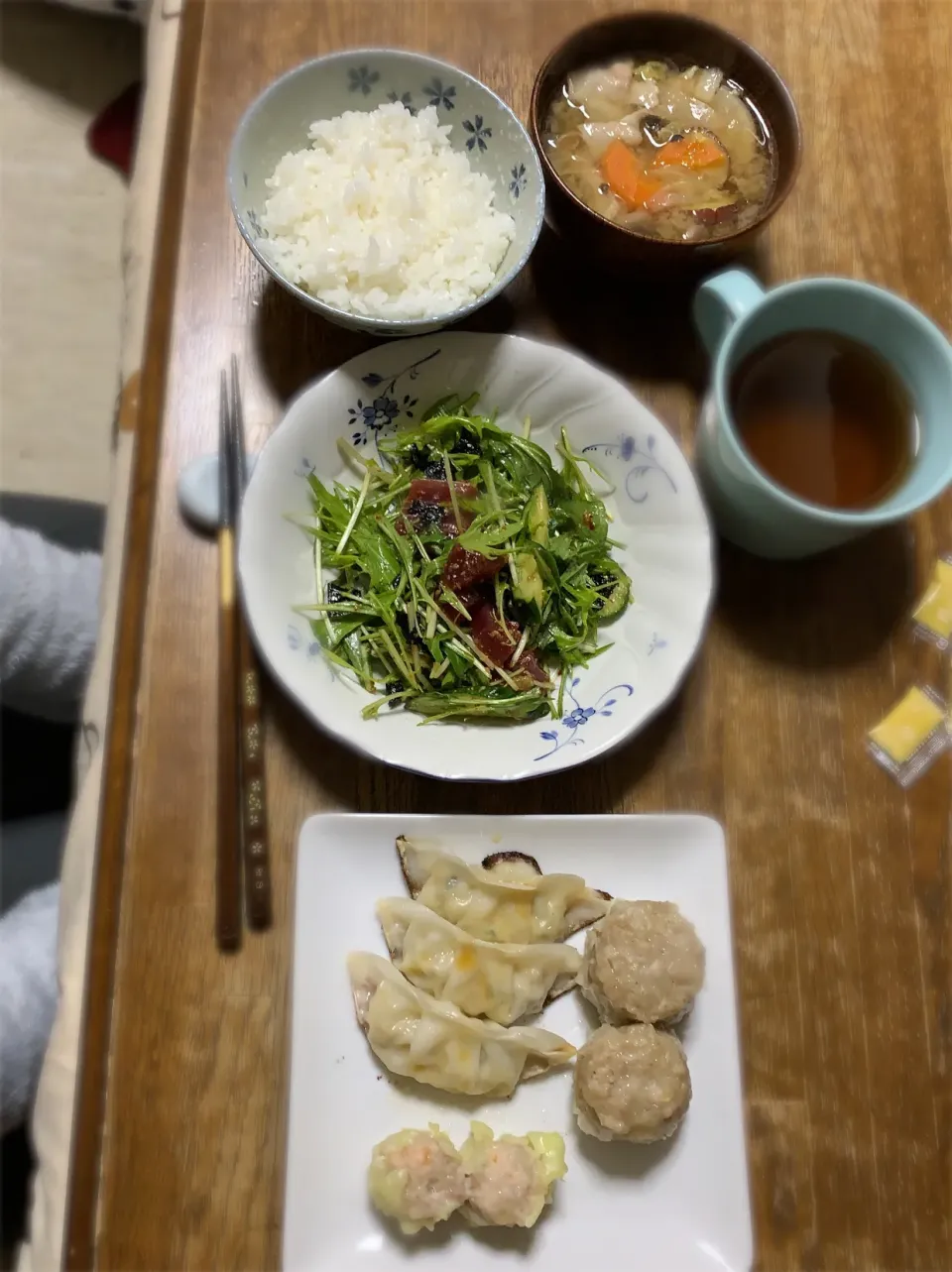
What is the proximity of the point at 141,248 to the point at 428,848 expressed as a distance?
2.75 feet

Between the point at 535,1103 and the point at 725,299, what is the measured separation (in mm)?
843

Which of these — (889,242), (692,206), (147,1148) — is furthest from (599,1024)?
(889,242)

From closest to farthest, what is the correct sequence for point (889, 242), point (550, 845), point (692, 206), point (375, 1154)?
point (375, 1154)
point (550, 845)
point (692, 206)
point (889, 242)

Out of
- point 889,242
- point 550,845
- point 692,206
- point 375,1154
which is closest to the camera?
point 375,1154

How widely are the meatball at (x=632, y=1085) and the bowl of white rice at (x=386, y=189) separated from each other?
76cm

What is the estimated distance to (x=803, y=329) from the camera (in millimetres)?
1057

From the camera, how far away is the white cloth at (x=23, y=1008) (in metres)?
1.13

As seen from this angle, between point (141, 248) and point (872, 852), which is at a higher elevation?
point (141, 248)

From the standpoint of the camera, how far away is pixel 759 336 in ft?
3.39

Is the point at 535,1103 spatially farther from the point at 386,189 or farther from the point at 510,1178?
the point at 386,189

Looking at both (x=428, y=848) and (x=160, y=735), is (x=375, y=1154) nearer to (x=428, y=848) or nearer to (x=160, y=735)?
(x=428, y=848)

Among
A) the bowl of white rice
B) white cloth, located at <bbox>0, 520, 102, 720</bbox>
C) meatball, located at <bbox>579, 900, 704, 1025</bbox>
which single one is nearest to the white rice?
the bowl of white rice

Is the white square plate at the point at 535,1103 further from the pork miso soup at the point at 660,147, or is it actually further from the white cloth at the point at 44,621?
the pork miso soup at the point at 660,147

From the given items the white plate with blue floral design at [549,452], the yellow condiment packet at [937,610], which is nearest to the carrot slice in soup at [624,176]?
the white plate with blue floral design at [549,452]
